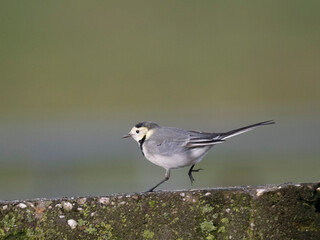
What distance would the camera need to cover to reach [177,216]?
316 cm

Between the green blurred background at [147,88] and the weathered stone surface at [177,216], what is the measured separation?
7.99m

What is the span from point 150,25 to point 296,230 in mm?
35051

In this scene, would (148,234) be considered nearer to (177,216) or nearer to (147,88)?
(177,216)

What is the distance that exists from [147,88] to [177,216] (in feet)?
85.2

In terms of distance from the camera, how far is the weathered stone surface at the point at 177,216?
312 centimetres

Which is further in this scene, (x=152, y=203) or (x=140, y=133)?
(x=140, y=133)

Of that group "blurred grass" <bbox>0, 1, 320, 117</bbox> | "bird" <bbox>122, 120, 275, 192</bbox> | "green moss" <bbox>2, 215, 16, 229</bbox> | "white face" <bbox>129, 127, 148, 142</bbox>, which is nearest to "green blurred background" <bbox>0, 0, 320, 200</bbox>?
"blurred grass" <bbox>0, 1, 320, 117</bbox>

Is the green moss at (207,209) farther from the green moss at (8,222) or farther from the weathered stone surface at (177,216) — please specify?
the green moss at (8,222)

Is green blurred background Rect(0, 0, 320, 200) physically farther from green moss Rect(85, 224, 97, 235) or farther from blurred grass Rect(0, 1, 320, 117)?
green moss Rect(85, 224, 97, 235)

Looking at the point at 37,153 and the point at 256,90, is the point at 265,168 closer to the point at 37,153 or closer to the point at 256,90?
the point at 37,153

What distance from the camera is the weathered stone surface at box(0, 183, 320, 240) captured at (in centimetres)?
312

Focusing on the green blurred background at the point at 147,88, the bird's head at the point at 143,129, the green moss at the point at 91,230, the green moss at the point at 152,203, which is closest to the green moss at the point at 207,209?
the green moss at the point at 152,203

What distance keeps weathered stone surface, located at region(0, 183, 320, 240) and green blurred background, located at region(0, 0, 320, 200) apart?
26.2 feet

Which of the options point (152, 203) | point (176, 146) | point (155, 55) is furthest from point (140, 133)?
point (155, 55)
